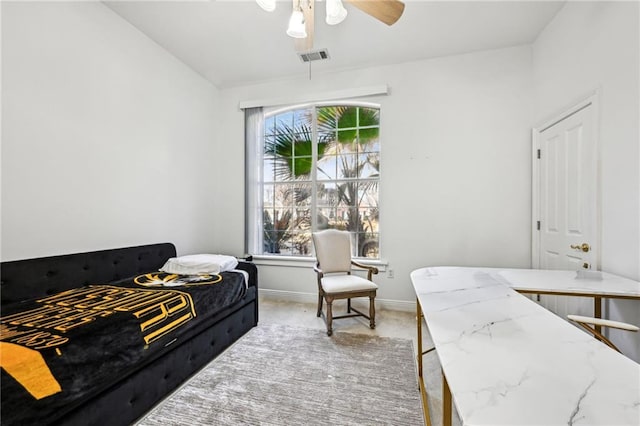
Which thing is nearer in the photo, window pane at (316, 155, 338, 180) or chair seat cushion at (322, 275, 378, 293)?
chair seat cushion at (322, 275, 378, 293)

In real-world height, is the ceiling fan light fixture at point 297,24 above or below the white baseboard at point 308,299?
above

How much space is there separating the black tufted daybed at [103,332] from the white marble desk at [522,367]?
1557 mm

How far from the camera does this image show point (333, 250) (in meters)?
3.32

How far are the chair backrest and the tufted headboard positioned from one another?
1.69 meters

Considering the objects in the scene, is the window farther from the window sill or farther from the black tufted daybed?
the black tufted daybed

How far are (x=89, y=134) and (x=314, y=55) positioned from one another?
2.38 m

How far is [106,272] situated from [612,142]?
400 centimetres

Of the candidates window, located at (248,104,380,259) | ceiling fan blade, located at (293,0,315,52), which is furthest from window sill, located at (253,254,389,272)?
ceiling fan blade, located at (293,0,315,52)

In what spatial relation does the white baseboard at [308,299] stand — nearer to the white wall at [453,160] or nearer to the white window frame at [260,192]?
the white wall at [453,160]

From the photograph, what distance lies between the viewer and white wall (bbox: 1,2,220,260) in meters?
1.93

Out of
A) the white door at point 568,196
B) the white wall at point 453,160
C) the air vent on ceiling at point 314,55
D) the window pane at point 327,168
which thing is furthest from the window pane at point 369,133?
the white door at point 568,196

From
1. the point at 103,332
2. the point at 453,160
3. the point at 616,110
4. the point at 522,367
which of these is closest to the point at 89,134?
the point at 103,332

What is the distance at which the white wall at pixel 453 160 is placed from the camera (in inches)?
122

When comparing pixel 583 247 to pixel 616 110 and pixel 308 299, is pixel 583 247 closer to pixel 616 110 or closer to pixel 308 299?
pixel 616 110
